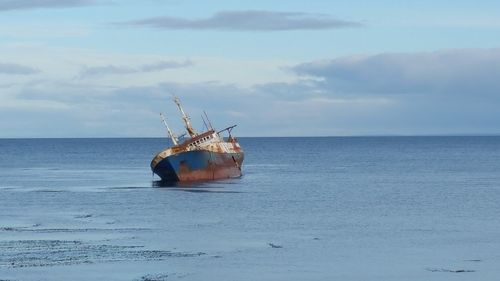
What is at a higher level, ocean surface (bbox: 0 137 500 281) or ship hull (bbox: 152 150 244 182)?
ship hull (bbox: 152 150 244 182)

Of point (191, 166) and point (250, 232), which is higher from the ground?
point (191, 166)

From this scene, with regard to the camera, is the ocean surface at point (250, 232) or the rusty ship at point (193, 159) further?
the rusty ship at point (193, 159)

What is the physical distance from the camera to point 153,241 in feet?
193

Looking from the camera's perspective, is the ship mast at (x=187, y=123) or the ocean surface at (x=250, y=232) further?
the ship mast at (x=187, y=123)

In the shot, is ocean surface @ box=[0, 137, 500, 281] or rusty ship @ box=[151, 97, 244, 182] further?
rusty ship @ box=[151, 97, 244, 182]

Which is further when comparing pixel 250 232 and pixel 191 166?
pixel 191 166

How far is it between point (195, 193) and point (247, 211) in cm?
1771

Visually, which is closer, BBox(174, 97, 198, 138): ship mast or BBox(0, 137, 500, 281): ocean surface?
BBox(0, 137, 500, 281): ocean surface

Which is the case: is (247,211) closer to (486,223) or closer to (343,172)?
(486,223)

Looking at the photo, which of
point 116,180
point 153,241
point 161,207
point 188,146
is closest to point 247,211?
point 161,207

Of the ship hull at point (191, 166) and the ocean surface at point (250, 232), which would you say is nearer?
the ocean surface at point (250, 232)

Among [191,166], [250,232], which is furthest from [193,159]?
[250,232]

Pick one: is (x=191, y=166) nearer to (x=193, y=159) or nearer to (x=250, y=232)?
(x=193, y=159)

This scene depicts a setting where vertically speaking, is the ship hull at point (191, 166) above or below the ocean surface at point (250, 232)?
above
